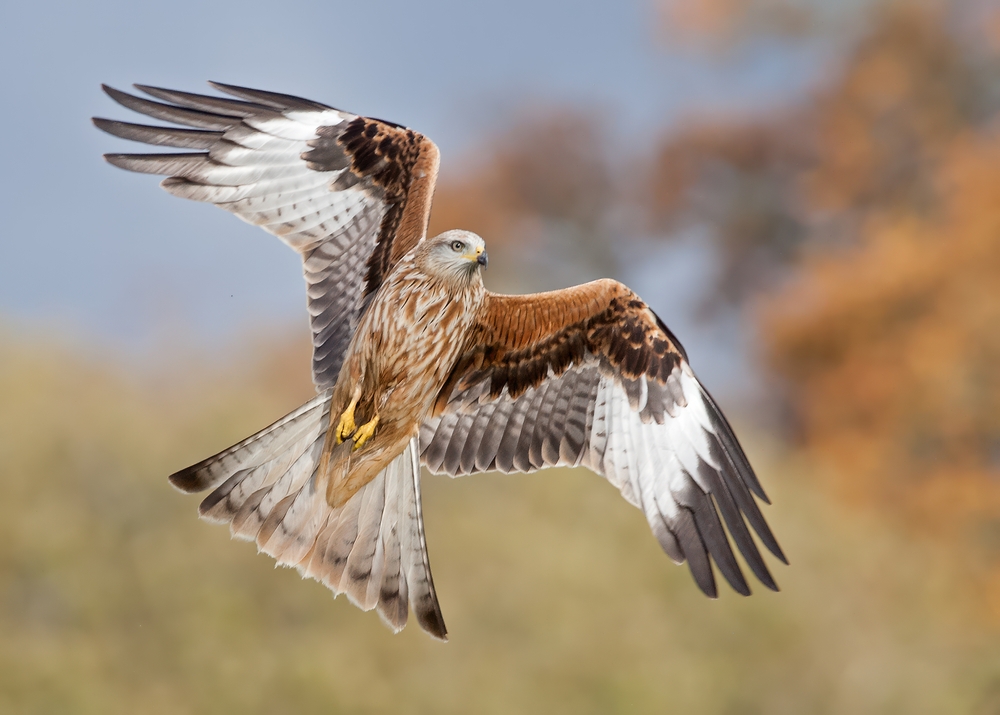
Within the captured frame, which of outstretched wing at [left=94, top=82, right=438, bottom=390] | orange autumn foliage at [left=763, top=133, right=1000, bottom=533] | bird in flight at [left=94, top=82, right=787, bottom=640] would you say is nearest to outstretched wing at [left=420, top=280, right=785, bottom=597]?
bird in flight at [left=94, top=82, right=787, bottom=640]

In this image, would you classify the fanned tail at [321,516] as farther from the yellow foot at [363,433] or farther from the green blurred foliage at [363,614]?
the green blurred foliage at [363,614]

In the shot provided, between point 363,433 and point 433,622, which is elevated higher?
point 363,433

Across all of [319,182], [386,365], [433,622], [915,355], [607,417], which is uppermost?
[915,355]

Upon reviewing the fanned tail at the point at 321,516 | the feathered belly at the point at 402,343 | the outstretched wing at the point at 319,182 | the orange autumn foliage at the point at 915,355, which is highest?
the orange autumn foliage at the point at 915,355

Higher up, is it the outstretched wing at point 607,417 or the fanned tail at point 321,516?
the outstretched wing at point 607,417

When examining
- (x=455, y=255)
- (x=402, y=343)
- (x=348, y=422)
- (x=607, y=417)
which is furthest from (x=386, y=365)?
(x=607, y=417)

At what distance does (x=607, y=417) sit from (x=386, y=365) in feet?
2.62

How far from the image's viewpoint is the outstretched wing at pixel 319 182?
110 inches

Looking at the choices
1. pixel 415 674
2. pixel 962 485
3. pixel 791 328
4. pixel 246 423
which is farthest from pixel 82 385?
pixel 962 485

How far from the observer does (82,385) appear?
7.86 meters

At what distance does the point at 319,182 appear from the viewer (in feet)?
9.43

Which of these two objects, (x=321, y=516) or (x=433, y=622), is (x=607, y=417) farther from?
Answer: (x=321, y=516)

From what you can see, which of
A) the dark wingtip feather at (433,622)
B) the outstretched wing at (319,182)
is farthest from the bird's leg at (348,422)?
the dark wingtip feather at (433,622)

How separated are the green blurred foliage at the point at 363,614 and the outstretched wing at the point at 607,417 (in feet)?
14.6
